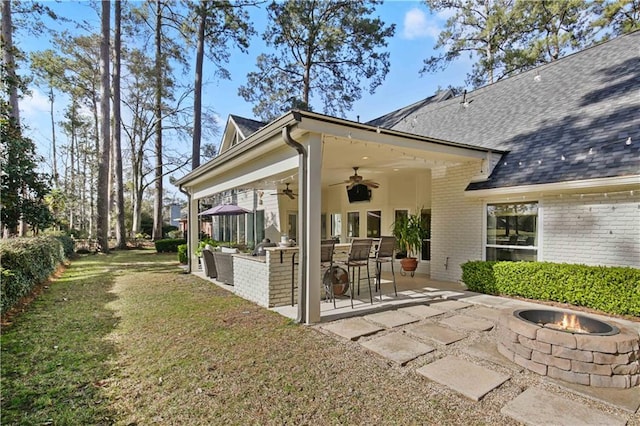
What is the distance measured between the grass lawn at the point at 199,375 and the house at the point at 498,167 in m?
1.31

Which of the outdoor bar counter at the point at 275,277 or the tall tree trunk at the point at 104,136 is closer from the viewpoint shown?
the outdoor bar counter at the point at 275,277

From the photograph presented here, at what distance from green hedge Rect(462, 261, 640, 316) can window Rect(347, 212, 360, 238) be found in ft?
17.2

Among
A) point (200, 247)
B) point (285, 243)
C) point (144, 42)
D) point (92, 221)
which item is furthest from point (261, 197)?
point (92, 221)

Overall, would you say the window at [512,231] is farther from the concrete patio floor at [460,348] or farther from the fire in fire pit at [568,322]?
the fire in fire pit at [568,322]


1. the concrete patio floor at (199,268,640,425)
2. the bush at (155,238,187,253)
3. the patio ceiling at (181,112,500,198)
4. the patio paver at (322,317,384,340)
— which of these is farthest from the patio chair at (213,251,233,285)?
the bush at (155,238,187,253)

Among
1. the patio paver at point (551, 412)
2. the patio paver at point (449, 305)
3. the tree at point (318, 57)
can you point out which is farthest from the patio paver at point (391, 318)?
the tree at point (318, 57)

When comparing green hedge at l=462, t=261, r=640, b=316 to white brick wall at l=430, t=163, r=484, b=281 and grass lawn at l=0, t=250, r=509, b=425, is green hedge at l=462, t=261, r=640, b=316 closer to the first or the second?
white brick wall at l=430, t=163, r=484, b=281

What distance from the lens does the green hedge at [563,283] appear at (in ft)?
17.3

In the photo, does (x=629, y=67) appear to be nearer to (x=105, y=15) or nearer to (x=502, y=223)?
(x=502, y=223)

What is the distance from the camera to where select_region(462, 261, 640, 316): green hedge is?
5.28 meters

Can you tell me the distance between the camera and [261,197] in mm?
13633

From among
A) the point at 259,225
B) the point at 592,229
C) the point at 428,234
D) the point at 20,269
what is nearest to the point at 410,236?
the point at 428,234

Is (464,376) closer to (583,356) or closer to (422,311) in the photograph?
(583,356)

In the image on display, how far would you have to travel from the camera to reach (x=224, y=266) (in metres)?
8.43
